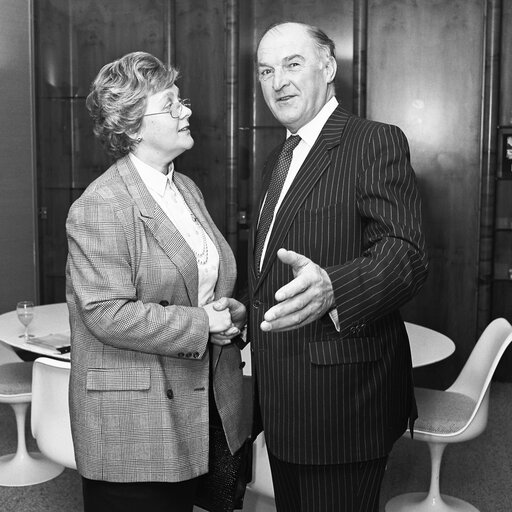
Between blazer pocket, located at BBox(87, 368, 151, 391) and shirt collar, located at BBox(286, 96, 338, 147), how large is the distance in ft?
2.42

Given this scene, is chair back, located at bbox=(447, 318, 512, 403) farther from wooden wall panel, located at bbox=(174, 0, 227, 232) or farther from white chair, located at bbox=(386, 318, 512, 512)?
wooden wall panel, located at bbox=(174, 0, 227, 232)

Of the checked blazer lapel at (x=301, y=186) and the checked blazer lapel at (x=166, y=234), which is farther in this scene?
the checked blazer lapel at (x=166, y=234)

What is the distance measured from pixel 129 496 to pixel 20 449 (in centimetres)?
198

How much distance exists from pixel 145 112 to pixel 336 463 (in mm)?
1051

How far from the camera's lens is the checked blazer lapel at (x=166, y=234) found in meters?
1.86

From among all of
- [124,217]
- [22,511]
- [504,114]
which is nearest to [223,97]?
[504,114]

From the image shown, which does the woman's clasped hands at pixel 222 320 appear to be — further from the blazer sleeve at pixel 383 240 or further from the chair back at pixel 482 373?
the chair back at pixel 482 373

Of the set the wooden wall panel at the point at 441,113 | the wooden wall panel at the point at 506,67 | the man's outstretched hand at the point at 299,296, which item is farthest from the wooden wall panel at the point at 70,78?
the man's outstretched hand at the point at 299,296

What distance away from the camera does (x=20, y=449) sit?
3.62m

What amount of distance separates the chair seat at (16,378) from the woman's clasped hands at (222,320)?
1820mm

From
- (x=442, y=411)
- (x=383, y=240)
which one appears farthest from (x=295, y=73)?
(x=442, y=411)

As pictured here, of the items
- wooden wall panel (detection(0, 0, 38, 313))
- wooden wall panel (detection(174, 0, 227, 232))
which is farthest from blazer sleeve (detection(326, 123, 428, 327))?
wooden wall panel (detection(0, 0, 38, 313))

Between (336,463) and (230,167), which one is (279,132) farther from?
(336,463)

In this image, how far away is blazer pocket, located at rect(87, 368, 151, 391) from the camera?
1.82 meters
